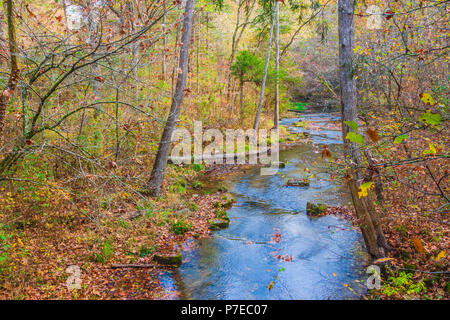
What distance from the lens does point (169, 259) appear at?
677 cm

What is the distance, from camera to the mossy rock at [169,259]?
22.2ft

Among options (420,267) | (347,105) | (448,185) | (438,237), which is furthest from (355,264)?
(347,105)

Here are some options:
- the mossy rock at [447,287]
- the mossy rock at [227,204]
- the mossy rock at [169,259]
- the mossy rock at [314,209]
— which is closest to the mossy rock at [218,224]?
the mossy rock at [227,204]

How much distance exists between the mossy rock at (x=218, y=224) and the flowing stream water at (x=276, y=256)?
0.15m

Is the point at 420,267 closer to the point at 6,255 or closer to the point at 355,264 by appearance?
the point at 355,264

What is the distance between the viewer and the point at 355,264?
22.9ft

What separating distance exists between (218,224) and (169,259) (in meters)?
2.38

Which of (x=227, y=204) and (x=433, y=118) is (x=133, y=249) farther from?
(x=433, y=118)

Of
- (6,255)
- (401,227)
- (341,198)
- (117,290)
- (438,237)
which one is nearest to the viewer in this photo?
(6,255)

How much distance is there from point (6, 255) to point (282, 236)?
604 cm

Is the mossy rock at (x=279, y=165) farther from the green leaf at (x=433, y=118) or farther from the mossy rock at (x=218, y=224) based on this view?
the green leaf at (x=433, y=118)

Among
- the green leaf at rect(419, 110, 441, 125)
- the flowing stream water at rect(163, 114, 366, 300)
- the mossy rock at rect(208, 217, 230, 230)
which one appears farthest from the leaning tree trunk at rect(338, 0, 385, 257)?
the green leaf at rect(419, 110, 441, 125)

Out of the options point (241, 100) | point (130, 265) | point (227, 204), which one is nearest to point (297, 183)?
point (227, 204)

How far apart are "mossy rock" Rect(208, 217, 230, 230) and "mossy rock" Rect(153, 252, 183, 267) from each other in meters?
2.10
